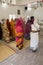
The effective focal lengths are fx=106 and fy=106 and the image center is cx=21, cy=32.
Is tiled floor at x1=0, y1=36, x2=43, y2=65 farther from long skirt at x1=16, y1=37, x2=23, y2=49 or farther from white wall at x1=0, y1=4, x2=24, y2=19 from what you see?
white wall at x1=0, y1=4, x2=24, y2=19

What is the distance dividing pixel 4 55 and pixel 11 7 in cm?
48

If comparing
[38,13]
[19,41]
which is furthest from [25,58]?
[38,13]

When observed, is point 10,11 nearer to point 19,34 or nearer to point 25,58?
point 19,34

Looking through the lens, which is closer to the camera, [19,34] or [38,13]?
[19,34]

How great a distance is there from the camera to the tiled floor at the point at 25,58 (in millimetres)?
639

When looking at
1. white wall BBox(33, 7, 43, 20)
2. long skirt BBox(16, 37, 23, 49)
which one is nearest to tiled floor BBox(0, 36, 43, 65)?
long skirt BBox(16, 37, 23, 49)

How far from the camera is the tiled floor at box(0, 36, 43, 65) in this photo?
639 millimetres

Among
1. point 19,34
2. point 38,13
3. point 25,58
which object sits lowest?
point 25,58

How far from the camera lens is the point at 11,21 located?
1043mm

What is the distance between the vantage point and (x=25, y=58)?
0.70 m

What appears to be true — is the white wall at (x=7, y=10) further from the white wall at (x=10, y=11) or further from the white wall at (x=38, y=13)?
the white wall at (x=38, y=13)

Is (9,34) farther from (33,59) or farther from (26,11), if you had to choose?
(33,59)

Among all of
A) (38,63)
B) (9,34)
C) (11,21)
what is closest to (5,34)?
(9,34)

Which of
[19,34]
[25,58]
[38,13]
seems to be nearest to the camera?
[25,58]
